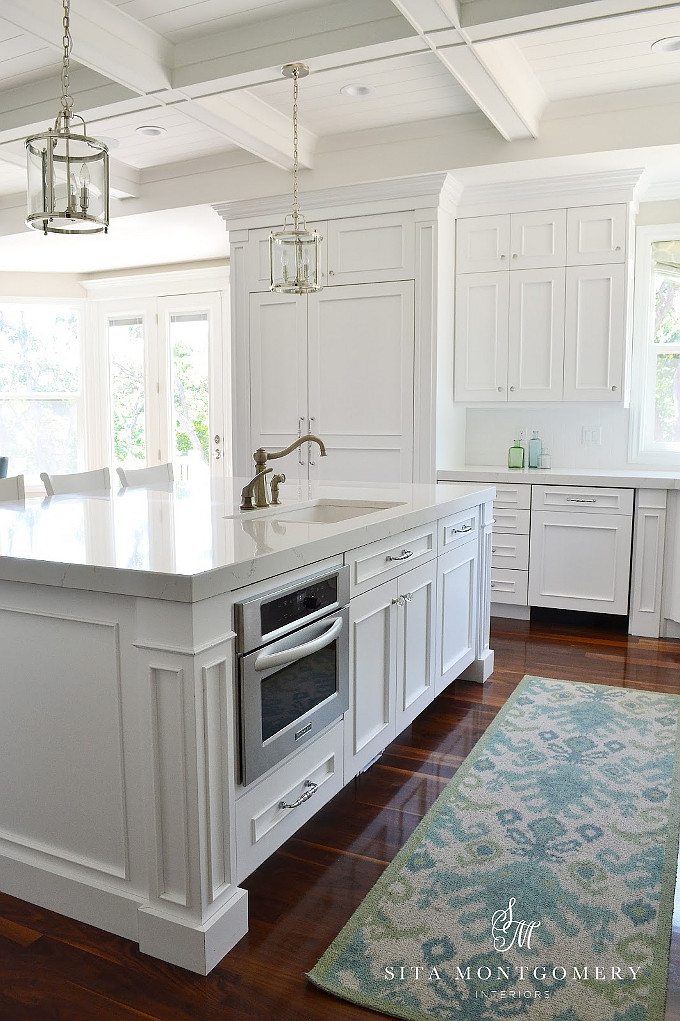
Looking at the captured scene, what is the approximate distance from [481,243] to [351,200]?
2.78 ft

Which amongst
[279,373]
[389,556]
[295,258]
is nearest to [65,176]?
[295,258]

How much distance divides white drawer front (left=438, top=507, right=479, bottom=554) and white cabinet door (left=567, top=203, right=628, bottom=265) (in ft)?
6.68

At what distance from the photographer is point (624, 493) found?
14.4 feet

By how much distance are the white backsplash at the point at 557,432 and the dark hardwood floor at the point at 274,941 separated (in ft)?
8.95

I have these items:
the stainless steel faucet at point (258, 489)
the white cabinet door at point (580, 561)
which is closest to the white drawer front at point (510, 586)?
the white cabinet door at point (580, 561)

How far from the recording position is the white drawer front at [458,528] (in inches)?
119

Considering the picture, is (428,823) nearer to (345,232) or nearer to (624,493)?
(624,493)

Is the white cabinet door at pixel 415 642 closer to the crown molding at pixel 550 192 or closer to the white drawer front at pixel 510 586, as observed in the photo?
the white drawer front at pixel 510 586

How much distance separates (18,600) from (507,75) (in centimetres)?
317

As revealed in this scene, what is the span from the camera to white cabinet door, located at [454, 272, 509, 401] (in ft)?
15.9

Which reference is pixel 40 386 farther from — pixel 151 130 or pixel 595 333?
pixel 595 333

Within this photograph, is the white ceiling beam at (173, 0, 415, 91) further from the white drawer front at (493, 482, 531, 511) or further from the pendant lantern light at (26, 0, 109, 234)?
the white drawer front at (493, 482, 531, 511)
